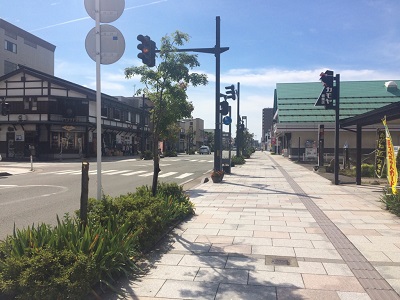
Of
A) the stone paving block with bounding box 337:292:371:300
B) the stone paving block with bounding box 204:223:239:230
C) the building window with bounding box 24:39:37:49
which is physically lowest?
the stone paving block with bounding box 204:223:239:230

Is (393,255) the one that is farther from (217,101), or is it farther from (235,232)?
(217,101)

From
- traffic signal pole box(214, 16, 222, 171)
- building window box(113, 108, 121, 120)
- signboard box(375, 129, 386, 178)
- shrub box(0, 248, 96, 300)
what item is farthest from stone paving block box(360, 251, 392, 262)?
building window box(113, 108, 121, 120)

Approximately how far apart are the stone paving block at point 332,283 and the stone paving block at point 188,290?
116 centimetres

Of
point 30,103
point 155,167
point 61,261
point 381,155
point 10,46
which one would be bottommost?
point 61,261

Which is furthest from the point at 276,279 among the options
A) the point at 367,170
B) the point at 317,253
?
the point at 367,170

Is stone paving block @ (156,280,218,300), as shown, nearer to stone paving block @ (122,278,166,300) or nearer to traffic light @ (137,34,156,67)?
stone paving block @ (122,278,166,300)

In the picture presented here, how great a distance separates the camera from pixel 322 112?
4188cm

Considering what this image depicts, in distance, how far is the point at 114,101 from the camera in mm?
46219

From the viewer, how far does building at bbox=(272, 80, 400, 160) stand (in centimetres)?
4022

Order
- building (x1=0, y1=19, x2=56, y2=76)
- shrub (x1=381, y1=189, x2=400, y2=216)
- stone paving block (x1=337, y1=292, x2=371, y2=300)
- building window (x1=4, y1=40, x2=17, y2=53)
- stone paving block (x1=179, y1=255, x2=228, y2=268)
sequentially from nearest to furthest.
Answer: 1. stone paving block (x1=337, y1=292, x2=371, y2=300)
2. stone paving block (x1=179, y1=255, x2=228, y2=268)
3. shrub (x1=381, y1=189, x2=400, y2=216)
4. building (x1=0, y1=19, x2=56, y2=76)
5. building window (x1=4, y1=40, x2=17, y2=53)

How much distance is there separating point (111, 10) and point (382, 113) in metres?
9.19

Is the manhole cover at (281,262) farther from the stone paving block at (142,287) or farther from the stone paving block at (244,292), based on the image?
the stone paving block at (142,287)

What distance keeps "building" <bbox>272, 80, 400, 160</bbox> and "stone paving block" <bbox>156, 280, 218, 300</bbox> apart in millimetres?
33818

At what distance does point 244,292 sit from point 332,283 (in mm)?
1134
